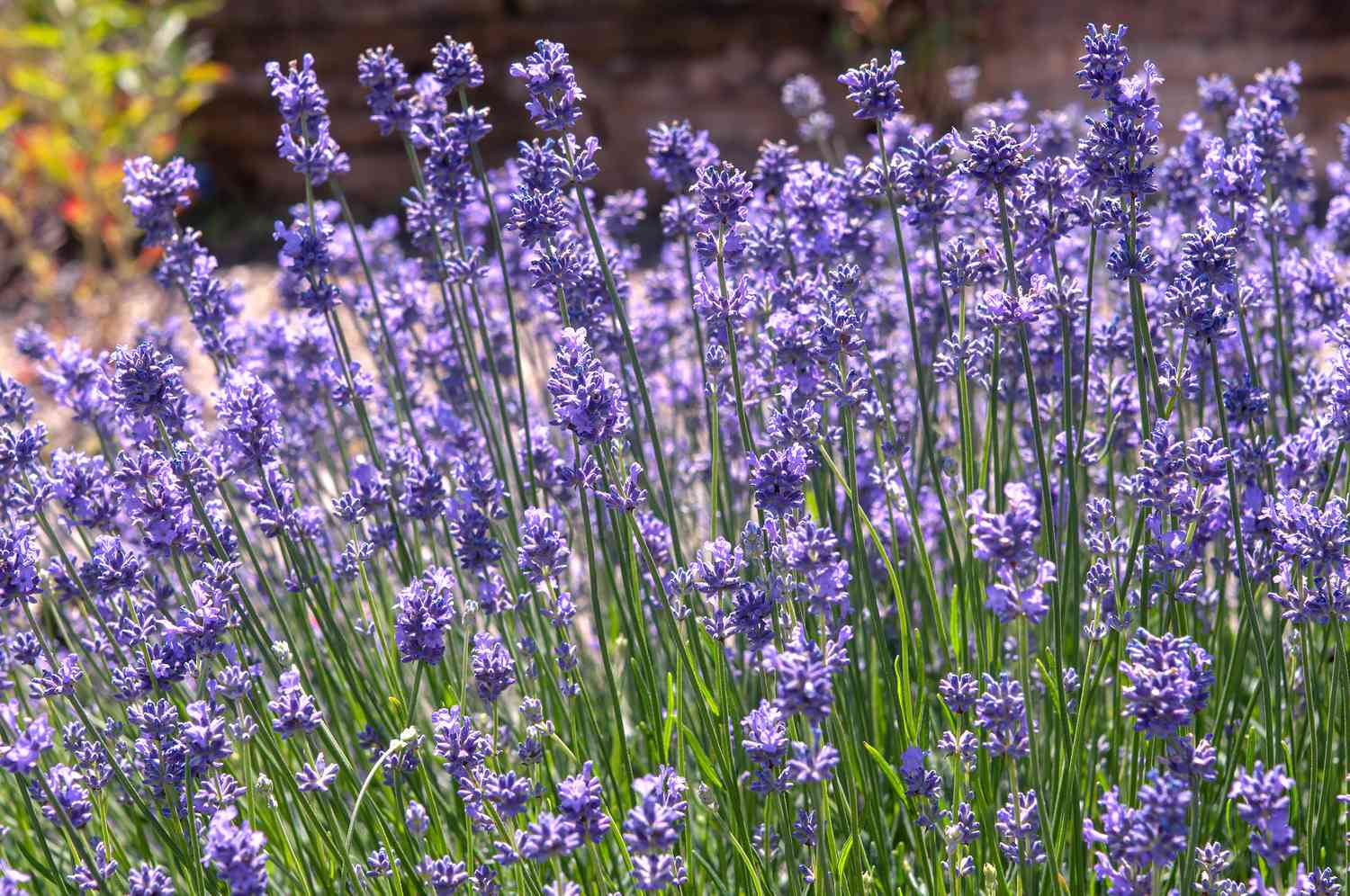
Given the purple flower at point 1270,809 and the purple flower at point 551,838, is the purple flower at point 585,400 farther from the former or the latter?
the purple flower at point 1270,809

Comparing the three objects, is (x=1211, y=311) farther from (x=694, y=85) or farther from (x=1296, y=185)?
(x=694, y=85)

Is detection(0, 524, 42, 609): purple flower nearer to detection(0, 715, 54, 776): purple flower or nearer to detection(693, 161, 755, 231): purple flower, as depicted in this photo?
detection(0, 715, 54, 776): purple flower

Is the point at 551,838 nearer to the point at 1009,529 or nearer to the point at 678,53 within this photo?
the point at 1009,529

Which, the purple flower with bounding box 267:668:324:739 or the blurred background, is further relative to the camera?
the blurred background

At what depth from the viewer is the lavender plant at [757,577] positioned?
5.85 ft

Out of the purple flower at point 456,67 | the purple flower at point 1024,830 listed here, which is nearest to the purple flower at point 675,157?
the purple flower at point 456,67

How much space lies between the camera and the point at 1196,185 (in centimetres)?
300

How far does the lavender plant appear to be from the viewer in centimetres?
178

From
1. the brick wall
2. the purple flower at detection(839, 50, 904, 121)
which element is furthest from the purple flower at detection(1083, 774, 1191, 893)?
the brick wall

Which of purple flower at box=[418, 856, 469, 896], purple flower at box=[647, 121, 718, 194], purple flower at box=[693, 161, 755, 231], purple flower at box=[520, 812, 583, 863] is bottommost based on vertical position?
purple flower at box=[418, 856, 469, 896]

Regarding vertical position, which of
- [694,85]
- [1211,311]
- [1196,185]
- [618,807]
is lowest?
[618,807]

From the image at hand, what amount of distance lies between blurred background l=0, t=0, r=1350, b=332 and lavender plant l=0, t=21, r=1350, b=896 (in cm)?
555

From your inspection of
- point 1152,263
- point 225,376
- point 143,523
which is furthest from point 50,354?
point 1152,263

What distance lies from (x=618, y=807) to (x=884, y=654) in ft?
1.99
